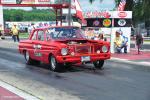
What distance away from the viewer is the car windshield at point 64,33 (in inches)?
645

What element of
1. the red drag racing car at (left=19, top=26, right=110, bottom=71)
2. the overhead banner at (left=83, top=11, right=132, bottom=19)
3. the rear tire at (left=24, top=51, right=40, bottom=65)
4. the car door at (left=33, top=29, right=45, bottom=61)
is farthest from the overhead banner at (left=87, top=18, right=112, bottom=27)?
the car door at (left=33, top=29, right=45, bottom=61)

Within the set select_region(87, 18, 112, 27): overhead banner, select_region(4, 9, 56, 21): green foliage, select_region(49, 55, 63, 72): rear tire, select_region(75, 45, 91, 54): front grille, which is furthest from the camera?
select_region(4, 9, 56, 21): green foliage

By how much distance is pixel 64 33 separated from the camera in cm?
1655

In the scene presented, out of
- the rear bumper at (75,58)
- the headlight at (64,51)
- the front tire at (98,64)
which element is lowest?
the front tire at (98,64)

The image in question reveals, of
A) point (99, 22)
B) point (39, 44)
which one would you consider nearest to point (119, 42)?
point (99, 22)

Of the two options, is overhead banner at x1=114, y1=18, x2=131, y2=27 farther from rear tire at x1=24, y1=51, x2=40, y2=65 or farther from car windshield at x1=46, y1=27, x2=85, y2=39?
car windshield at x1=46, y1=27, x2=85, y2=39

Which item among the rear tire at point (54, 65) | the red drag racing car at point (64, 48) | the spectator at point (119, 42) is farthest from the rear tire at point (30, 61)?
the spectator at point (119, 42)

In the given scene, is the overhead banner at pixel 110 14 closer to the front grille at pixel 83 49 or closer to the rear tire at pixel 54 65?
the front grille at pixel 83 49

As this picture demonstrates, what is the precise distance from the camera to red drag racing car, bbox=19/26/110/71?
49.6 ft

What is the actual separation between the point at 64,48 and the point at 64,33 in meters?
1.63

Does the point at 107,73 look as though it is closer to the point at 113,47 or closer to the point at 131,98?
the point at 131,98

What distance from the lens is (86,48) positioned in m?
15.5

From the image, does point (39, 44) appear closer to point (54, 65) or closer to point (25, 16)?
point (54, 65)

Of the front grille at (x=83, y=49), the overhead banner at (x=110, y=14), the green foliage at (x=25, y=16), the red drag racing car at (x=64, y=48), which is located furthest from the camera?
the green foliage at (x=25, y=16)
